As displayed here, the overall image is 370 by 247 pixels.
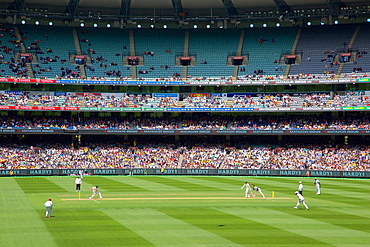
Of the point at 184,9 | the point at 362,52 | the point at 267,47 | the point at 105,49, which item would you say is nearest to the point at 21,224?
the point at 105,49

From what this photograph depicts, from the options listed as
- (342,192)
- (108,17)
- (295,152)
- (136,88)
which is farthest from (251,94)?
(342,192)

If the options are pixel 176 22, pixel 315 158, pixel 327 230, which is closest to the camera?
pixel 327 230

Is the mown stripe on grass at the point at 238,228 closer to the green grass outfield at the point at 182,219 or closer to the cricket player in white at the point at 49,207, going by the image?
the green grass outfield at the point at 182,219

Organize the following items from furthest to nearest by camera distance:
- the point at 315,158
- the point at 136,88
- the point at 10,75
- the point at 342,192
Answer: the point at 136,88
the point at 10,75
the point at 315,158
the point at 342,192

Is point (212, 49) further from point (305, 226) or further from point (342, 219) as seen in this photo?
point (305, 226)

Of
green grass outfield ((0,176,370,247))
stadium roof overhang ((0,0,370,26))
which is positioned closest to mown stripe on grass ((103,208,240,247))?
green grass outfield ((0,176,370,247))

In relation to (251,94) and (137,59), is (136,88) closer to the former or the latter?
(137,59)

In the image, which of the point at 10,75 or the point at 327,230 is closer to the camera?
the point at 327,230
